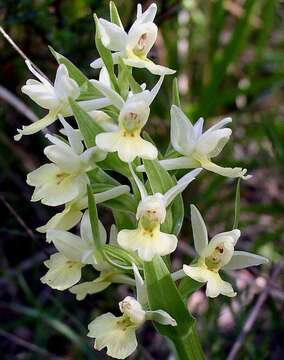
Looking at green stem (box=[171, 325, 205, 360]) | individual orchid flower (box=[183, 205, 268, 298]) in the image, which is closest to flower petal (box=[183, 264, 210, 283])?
individual orchid flower (box=[183, 205, 268, 298])

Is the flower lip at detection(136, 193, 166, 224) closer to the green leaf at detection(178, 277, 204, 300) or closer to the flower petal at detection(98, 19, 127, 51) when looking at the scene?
the green leaf at detection(178, 277, 204, 300)

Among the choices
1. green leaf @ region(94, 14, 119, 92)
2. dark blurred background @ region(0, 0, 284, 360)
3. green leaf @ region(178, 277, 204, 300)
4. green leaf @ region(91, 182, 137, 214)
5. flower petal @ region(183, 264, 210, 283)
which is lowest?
dark blurred background @ region(0, 0, 284, 360)

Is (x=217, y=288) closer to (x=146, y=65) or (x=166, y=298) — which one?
(x=166, y=298)

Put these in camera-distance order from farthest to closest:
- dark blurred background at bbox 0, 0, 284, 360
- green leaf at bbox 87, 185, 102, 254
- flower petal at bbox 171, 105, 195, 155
Answer: dark blurred background at bbox 0, 0, 284, 360
flower petal at bbox 171, 105, 195, 155
green leaf at bbox 87, 185, 102, 254

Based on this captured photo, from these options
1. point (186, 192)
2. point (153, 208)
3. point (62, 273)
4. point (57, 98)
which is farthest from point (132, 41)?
point (186, 192)

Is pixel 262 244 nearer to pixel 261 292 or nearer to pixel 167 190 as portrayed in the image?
pixel 261 292
